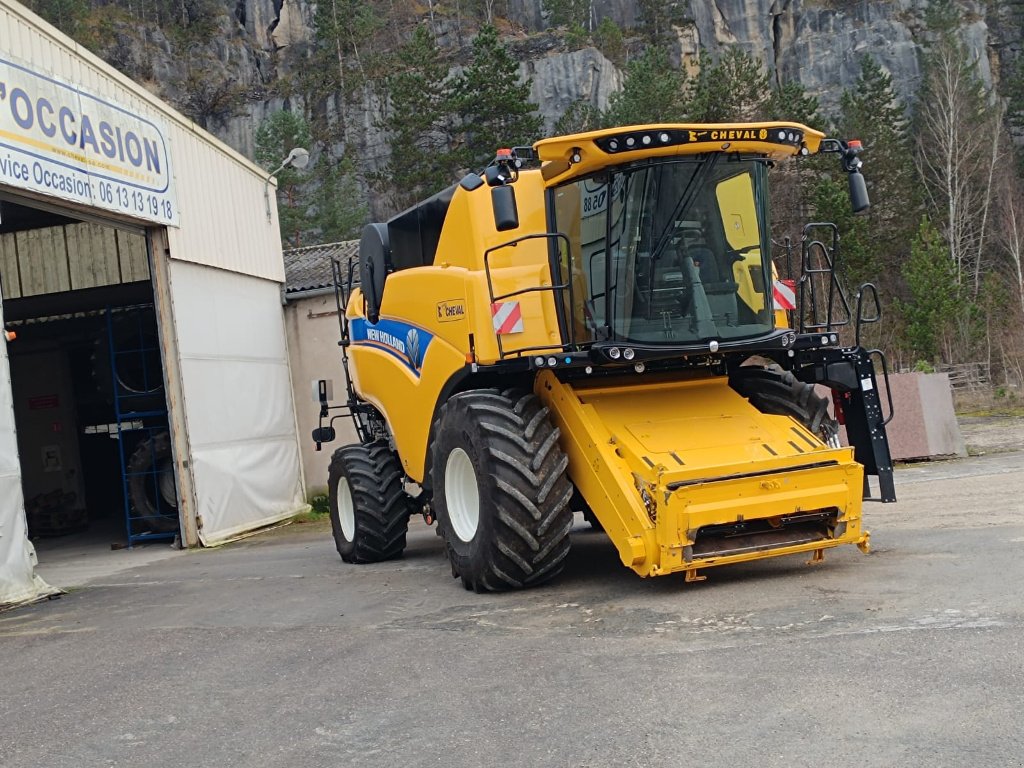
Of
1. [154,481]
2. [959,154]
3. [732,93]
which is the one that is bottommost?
[154,481]

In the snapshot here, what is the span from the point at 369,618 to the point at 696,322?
124 inches

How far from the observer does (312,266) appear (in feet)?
73.4

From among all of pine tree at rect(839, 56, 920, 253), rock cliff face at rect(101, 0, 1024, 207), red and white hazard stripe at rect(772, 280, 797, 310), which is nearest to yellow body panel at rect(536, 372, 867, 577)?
red and white hazard stripe at rect(772, 280, 797, 310)

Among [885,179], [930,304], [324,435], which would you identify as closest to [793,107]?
[885,179]

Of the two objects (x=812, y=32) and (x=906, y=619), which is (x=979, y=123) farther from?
(x=906, y=619)

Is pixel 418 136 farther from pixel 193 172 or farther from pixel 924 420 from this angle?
pixel 924 420

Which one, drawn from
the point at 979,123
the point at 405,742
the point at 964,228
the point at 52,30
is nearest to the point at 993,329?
the point at 964,228

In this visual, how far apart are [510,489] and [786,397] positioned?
8.77 ft

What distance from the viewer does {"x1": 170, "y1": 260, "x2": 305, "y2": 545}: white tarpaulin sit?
16062 mm

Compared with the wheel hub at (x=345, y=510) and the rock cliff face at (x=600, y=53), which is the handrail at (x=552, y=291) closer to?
the wheel hub at (x=345, y=510)

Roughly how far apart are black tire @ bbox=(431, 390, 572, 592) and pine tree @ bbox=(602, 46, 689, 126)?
3732 cm

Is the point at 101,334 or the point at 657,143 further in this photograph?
the point at 101,334

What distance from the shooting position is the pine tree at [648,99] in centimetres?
4547

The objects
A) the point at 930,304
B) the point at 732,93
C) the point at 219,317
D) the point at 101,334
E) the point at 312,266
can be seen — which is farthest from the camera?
the point at 732,93
